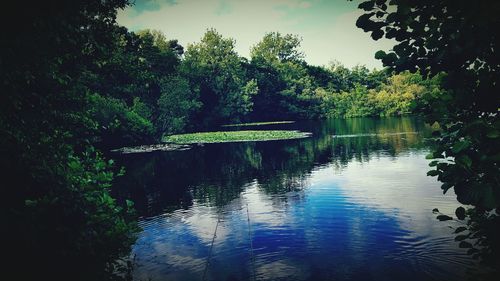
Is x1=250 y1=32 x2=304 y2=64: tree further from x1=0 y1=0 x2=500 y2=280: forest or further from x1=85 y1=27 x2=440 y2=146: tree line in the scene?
x1=0 y1=0 x2=500 y2=280: forest

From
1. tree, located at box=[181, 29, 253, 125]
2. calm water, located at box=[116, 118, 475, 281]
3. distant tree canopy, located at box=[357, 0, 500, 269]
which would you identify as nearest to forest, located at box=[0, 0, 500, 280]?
distant tree canopy, located at box=[357, 0, 500, 269]

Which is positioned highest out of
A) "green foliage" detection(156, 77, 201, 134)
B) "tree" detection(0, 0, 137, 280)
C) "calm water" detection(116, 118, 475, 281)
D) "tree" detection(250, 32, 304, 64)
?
"tree" detection(250, 32, 304, 64)

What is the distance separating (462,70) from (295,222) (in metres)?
11.0

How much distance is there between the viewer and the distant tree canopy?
3509 millimetres

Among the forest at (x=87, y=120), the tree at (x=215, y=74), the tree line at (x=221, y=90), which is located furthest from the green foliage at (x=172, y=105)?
the forest at (x=87, y=120)

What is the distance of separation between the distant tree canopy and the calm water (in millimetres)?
6462

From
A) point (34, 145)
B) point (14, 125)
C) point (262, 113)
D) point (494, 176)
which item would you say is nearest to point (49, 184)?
point (34, 145)

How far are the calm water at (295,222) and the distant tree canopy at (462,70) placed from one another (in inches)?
254

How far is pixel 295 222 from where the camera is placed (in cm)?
1441

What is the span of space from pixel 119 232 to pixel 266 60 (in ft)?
313

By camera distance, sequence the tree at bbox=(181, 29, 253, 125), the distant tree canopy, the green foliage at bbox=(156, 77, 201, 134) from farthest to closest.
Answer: the tree at bbox=(181, 29, 253, 125) < the green foliage at bbox=(156, 77, 201, 134) < the distant tree canopy

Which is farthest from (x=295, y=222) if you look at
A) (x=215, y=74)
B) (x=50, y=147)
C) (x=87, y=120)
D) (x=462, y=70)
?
(x=215, y=74)

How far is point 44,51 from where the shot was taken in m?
5.96

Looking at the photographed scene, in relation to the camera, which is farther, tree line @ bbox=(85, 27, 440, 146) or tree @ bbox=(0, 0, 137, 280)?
tree line @ bbox=(85, 27, 440, 146)
